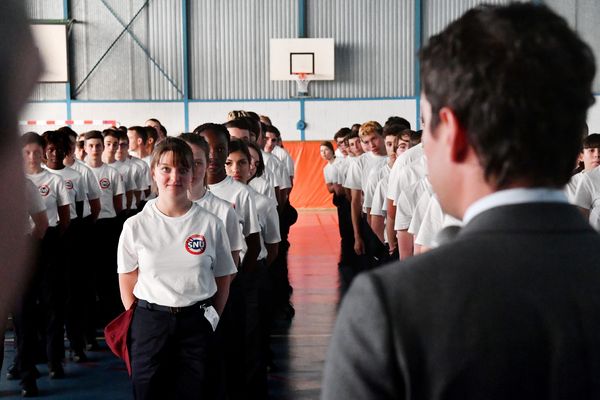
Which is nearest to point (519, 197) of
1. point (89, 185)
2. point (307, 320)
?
point (89, 185)

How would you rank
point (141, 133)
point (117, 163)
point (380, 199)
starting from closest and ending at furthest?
point (380, 199) → point (117, 163) → point (141, 133)

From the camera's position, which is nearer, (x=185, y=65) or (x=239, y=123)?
(x=239, y=123)

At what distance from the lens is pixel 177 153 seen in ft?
15.3

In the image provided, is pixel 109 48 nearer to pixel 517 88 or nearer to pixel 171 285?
pixel 171 285

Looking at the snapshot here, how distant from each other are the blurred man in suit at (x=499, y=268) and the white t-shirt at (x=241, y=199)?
446 centimetres

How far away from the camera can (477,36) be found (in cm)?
125

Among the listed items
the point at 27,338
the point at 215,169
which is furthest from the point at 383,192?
the point at 27,338

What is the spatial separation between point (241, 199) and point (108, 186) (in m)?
4.02

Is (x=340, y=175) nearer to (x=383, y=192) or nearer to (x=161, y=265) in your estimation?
(x=383, y=192)

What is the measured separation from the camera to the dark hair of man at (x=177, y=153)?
4.63 m

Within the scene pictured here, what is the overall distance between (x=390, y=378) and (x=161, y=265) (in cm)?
335

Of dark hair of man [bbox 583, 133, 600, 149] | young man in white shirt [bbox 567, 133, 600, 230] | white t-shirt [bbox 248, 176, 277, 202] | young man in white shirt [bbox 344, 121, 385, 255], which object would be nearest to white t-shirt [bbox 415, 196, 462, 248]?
young man in white shirt [bbox 567, 133, 600, 230]

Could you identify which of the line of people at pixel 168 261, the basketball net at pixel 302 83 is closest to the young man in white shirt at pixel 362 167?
the line of people at pixel 168 261

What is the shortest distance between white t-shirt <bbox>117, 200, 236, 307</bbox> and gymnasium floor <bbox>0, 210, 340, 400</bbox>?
7.39 ft
